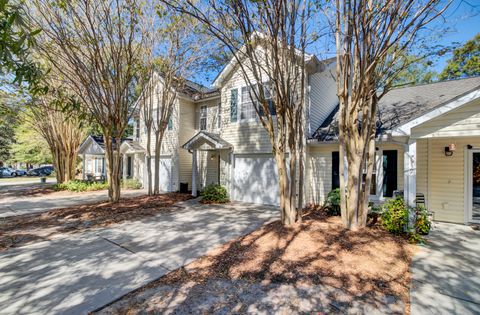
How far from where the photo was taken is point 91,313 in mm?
2979

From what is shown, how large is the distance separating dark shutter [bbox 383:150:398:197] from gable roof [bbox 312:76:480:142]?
0.96 metres

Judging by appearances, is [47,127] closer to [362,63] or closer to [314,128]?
[314,128]

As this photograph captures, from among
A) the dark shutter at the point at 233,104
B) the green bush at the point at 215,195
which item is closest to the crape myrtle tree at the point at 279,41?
the dark shutter at the point at 233,104

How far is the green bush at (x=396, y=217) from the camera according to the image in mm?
5812

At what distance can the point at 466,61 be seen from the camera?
17.7m

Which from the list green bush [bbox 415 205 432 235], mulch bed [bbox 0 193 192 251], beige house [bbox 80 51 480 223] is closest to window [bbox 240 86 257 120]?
beige house [bbox 80 51 480 223]

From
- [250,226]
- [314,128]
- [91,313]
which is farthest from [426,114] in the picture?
[91,313]

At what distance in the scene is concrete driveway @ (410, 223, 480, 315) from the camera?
3219 millimetres

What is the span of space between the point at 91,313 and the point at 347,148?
6.22m

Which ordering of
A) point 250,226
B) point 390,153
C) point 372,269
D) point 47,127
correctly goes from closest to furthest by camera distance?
point 372,269
point 250,226
point 390,153
point 47,127

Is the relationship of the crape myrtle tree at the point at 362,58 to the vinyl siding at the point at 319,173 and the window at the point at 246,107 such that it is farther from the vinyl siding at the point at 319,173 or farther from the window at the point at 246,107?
the window at the point at 246,107

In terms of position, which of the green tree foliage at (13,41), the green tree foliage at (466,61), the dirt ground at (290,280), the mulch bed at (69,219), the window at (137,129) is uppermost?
the green tree foliage at (466,61)

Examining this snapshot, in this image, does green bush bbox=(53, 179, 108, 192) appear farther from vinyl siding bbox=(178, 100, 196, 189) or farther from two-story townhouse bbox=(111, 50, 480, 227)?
vinyl siding bbox=(178, 100, 196, 189)

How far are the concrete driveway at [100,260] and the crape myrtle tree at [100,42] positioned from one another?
4.56m
